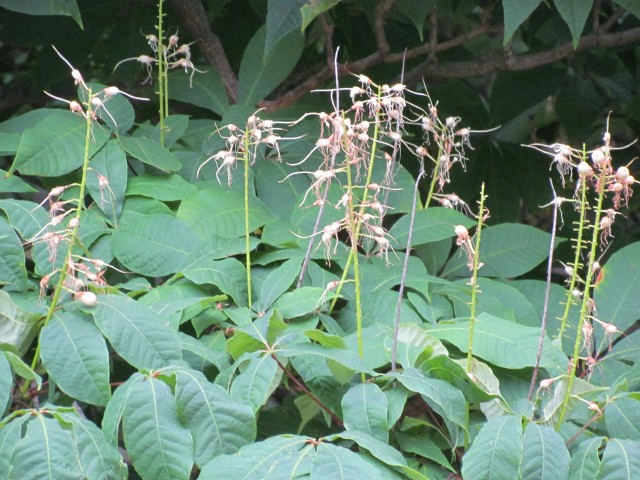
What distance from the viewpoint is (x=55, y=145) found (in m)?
1.40

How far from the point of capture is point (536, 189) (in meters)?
1.98

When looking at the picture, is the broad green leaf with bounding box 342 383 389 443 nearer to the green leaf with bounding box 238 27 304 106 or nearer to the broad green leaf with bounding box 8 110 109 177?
the broad green leaf with bounding box 8 110 109 177

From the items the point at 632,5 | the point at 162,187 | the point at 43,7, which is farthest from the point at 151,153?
the point at 632,5

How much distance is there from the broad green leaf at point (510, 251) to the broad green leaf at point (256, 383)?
1.70 ft

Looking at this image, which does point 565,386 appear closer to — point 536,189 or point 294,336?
point 294,336

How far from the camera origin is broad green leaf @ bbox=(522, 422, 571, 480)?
0.98 meters

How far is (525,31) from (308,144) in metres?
0.76

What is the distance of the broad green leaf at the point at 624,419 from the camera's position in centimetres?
104

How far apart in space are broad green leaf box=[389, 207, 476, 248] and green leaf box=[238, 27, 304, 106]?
423 millimetres

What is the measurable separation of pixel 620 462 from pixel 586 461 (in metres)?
0.04

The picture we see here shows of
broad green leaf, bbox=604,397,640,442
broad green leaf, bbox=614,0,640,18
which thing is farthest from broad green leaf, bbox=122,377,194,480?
broad green leaf, bbox=614,0,640,18

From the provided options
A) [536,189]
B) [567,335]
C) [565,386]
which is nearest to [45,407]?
[565,386]

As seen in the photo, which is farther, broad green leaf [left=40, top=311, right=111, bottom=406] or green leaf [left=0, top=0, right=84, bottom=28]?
green leaf [left=0, top=0, right=84, bottom=28]

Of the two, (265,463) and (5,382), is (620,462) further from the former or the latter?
(5,382)
